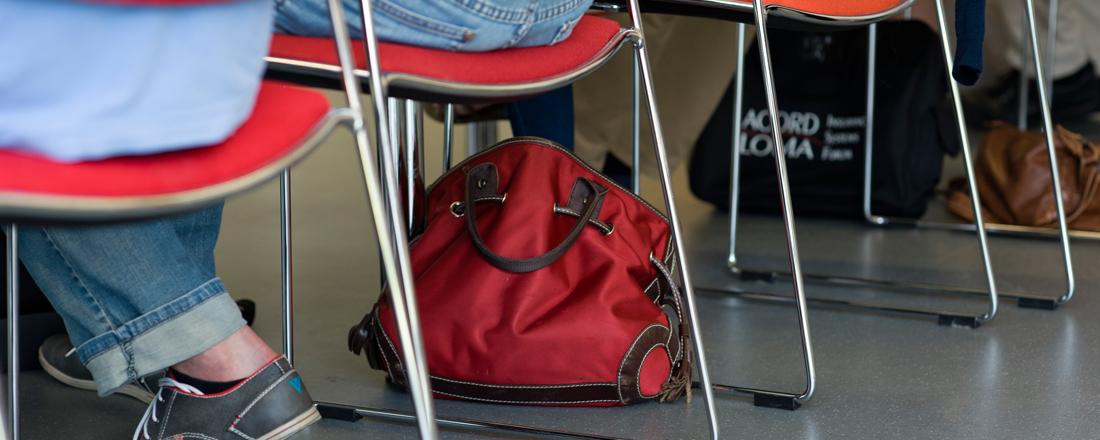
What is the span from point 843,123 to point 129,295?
1860 millimetres

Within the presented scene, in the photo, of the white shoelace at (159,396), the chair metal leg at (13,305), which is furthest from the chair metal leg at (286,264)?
the chair metal leg at (13,305)

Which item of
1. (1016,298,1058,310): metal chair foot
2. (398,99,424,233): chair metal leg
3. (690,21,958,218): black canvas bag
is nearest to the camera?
(398,99,424,233): chair metal leg

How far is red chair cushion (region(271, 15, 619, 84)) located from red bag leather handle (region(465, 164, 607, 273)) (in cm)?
33

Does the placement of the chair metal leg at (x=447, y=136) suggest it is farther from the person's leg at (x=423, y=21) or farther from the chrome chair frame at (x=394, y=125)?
the person's leg at (x=423, y=21)

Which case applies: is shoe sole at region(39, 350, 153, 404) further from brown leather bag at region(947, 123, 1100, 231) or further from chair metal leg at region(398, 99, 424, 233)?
brown leather bag at region(947, 123, 1100, 231)

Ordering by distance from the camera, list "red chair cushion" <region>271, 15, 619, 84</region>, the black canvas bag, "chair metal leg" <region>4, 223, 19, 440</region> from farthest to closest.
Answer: the black canvas bag
"chair metal leg" <region>4, 223, 19, 440</region>
"red chair cushion" <region>271, 15, 619, 84</region>

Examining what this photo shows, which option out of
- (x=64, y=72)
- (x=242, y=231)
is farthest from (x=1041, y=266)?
(x=64, y=72)

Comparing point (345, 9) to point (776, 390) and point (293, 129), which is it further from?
point (776, 390)

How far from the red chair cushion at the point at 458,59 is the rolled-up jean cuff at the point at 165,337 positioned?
0.27m

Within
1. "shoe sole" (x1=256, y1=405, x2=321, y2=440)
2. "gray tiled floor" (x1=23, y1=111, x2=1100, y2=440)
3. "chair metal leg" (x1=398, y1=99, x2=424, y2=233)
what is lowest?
"gray tiled floor" (x1=23, y1=111, x2=1100, y2=440)

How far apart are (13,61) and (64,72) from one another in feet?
0.08

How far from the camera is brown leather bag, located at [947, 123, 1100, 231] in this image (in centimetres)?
251

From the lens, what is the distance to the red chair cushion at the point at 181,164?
646mm

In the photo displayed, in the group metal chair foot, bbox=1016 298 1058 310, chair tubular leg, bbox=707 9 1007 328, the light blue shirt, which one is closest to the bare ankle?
the light blue shirt
